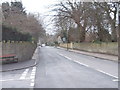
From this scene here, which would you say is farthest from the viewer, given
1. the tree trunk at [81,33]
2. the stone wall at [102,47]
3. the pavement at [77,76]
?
the tree trunk at [81,33]

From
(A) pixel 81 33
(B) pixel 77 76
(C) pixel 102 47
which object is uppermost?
(A) pixel 81 33

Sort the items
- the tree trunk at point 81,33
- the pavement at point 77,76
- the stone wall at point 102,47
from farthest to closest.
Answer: the tree trunk at point 81,33 < the stone wall at point 102,47 < the pavement at point 77,76

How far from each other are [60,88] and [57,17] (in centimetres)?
3788

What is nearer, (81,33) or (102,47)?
(102,47)

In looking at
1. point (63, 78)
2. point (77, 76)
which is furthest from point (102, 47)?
point (63, 78)

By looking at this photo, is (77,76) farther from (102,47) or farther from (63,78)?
(102,47)

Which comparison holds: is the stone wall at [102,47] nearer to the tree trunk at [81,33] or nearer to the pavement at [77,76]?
the tree trunk at [81,33]

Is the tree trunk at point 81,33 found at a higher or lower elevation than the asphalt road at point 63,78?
higher

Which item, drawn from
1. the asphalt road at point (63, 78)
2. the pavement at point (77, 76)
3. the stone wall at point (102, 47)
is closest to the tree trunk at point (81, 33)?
the stone wall at point (102, 47)

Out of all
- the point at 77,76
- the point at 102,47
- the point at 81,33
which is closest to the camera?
the point at 77,76

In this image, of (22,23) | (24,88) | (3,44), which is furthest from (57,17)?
(24,88)

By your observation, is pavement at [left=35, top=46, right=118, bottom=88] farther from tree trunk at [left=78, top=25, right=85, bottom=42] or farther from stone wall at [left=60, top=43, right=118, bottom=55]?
tree trunk at [left=78, top=25, right=85, bottom=42]

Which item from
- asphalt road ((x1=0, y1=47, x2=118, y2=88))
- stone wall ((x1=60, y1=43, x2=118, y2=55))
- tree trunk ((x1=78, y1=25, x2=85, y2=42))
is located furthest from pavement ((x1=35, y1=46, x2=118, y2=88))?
tree trunk ((x1=78, y1=25, x2=85, y2=42))

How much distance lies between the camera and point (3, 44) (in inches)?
779
